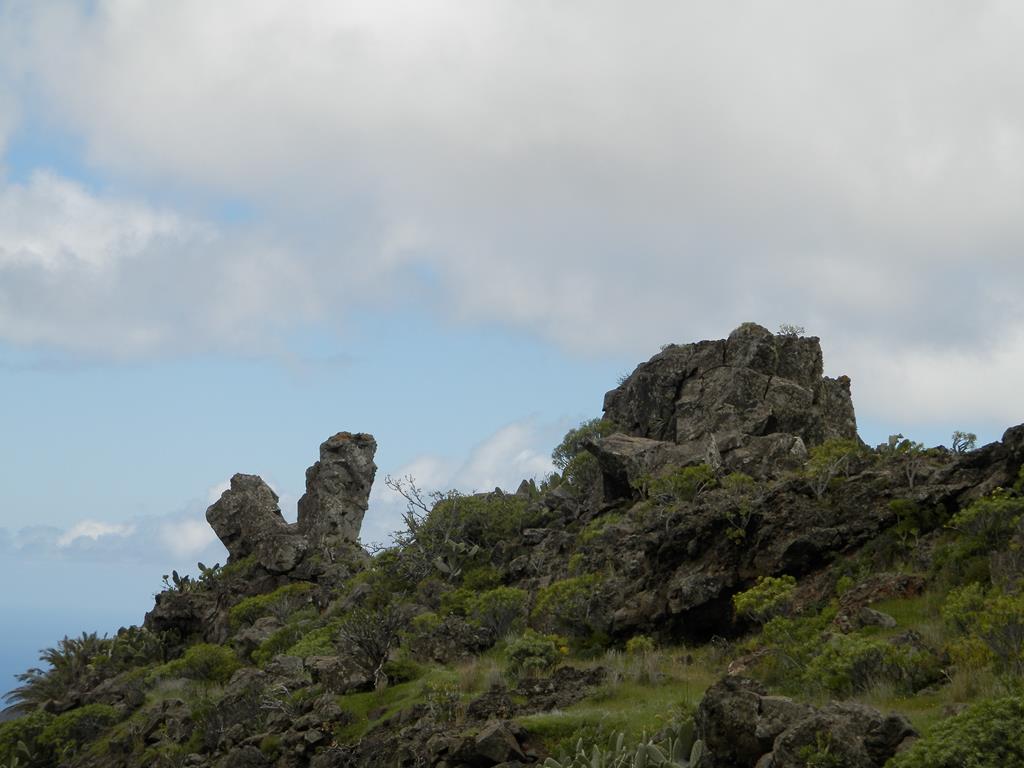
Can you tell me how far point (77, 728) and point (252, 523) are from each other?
22.4 m

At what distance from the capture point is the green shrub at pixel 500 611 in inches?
1407

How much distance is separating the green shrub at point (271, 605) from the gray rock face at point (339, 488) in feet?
26.0

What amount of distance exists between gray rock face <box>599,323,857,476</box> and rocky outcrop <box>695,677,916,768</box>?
26982mm

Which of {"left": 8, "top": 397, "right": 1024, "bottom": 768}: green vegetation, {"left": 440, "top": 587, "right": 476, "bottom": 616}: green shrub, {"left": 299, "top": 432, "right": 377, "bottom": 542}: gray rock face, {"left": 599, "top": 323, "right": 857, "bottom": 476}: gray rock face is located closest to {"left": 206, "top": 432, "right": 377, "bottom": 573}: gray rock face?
{"left": 299, "top": 432, "right": 377, "bottom": 542}: gray rock face

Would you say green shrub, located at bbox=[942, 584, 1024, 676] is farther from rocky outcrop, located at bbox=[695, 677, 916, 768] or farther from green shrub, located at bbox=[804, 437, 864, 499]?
green shrub, located at bbox=[804, 437, 864, 499]

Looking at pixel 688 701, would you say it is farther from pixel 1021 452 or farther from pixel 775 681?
pixel 1021 452

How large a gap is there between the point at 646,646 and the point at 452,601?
14.6m

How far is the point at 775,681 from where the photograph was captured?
2277 cm

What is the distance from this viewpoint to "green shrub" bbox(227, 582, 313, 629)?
51875mm

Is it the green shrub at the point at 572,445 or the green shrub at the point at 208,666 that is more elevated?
the green shrub at the point at 572,445

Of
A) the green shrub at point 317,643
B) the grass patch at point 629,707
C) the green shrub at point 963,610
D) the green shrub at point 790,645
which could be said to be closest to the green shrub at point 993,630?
the green shrub at point 963,610

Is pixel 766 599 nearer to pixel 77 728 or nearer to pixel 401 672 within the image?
pixel 401 672

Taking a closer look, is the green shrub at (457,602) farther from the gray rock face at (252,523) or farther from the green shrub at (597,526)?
the gray rock face at (252,523)

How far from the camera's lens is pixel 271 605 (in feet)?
171
